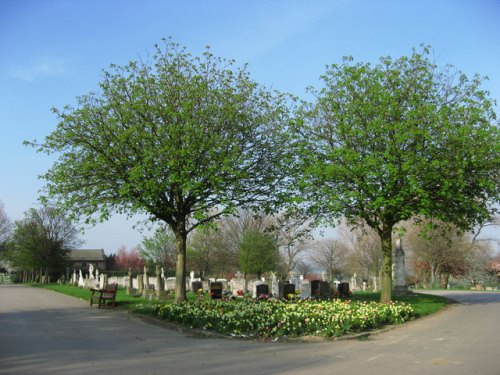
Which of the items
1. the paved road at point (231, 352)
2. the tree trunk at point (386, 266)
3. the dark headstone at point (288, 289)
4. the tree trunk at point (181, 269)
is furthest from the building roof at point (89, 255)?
the paved road at point (231, 352)

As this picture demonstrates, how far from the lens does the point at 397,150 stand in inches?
707

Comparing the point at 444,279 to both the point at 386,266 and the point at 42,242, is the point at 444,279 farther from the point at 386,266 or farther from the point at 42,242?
the point at 42,242

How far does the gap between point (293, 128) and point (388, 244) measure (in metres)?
6.24

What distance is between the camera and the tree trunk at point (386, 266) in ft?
65.4

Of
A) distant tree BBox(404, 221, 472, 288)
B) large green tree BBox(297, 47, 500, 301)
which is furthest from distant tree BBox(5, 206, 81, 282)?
large green tree BBox(297, 47, 500, 301)

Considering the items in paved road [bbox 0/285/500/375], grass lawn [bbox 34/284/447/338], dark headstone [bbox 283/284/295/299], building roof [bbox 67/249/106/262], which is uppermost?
building roof [bbox 67/249/106/262]

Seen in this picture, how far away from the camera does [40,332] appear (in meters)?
12.9

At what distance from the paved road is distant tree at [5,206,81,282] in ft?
153

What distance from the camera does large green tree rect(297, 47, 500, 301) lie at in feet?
58.2

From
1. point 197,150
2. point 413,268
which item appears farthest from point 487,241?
point 197,150

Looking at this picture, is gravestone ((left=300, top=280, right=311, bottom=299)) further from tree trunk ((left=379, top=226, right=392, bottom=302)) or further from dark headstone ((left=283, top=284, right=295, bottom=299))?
tree trunk ((left=379, top=226, right=392, bottom=302))

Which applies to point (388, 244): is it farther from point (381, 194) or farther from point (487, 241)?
point (487, 241)

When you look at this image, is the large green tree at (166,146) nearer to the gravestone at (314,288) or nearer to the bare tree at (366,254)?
the gravestone at (314,288)

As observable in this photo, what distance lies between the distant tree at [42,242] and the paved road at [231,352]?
4656cm
